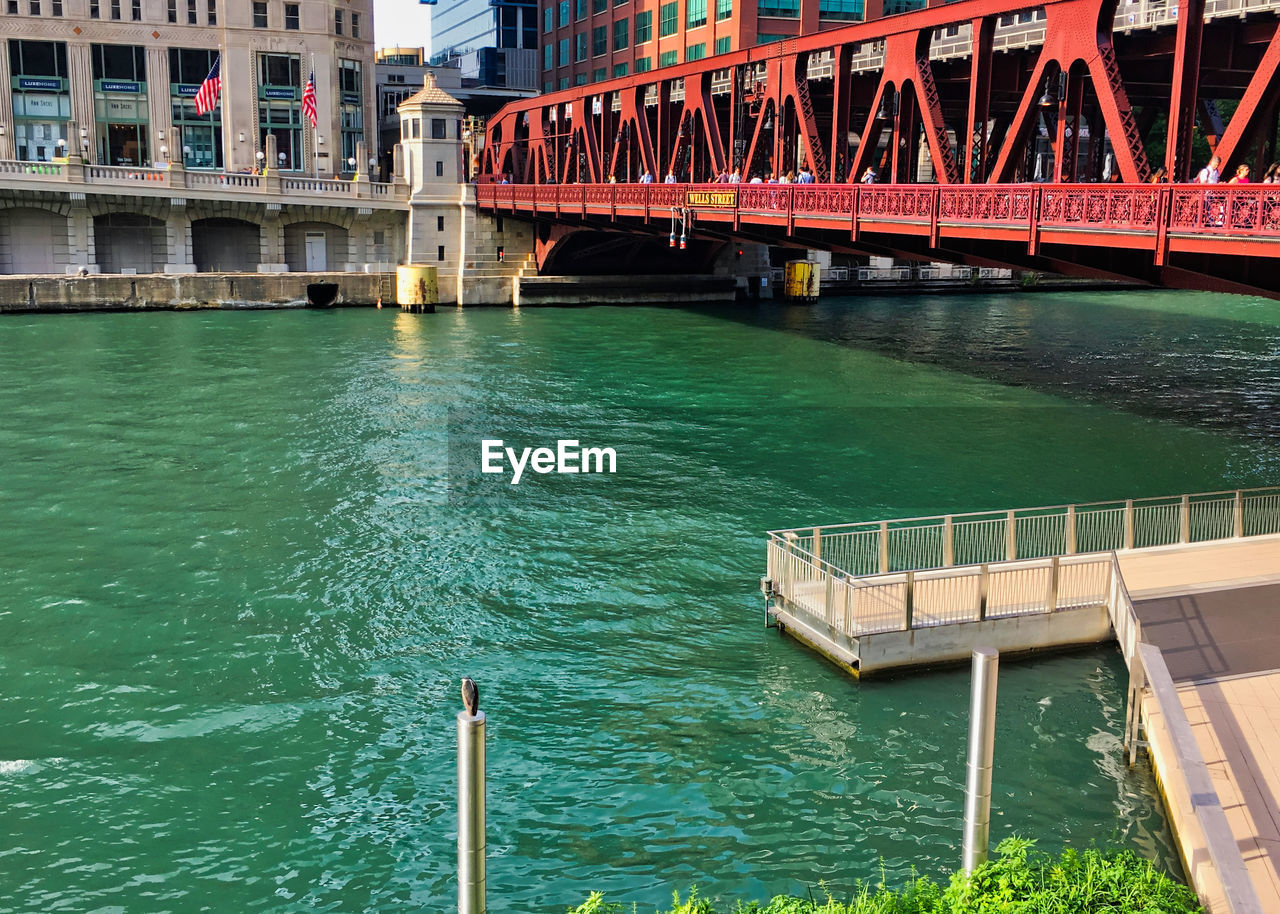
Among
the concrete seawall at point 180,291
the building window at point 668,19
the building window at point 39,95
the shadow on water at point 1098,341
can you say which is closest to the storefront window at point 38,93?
the building window at point 39,95

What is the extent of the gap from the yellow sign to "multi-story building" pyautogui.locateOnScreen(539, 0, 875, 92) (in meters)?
47.8

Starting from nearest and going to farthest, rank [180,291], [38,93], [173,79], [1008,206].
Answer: [1008,206] → [180,291] → [38,93] → [173,79]

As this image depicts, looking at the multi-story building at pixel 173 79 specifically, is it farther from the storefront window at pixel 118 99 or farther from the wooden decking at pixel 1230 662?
the wooden decking at pixel 1230 662

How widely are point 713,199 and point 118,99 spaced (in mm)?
70385

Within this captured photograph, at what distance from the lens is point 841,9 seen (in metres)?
101

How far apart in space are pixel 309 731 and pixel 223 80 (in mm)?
96852

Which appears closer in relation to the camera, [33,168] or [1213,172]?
[1213,172]

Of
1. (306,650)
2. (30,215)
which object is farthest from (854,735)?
(30,215)

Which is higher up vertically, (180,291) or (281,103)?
(281,103)

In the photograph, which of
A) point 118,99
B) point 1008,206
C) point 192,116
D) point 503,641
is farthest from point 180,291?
point 503,641

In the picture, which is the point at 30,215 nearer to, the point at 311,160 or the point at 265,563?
the point at 311,160

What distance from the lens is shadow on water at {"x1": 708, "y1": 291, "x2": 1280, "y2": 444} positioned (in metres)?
47.1

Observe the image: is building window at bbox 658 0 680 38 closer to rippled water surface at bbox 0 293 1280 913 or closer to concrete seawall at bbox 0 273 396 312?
concrete seawall at bbox 0 273 396 312

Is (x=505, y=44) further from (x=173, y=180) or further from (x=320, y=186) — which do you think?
Answer: (x=173, y=180)
